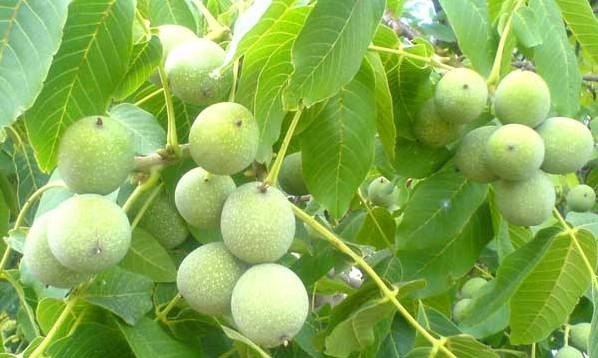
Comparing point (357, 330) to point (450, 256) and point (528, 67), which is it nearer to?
point (450, 256)

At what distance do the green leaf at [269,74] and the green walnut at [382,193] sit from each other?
3.25 feet

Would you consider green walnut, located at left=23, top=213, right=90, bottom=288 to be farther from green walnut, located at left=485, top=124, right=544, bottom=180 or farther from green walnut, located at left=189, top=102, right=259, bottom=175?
green walnut, located at left=485, top=124, right=544, bottom=180

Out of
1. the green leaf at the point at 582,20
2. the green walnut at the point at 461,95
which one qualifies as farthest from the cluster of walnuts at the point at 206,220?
the green leaf at the point at 582,20

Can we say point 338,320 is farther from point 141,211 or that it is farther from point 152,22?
point 152,22

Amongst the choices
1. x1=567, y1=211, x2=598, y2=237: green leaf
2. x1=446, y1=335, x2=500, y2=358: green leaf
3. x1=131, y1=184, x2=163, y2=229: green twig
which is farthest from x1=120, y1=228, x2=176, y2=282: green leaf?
x1=567, y1=211, x2=598, y2=237: green leaf

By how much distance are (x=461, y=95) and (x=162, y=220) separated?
0.58 meters

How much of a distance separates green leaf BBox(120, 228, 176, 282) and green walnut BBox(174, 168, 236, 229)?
15cm

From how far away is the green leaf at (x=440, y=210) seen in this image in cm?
164

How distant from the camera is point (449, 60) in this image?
1576 mm

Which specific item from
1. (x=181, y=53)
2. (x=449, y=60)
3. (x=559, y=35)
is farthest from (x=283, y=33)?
(x=559, y=35)

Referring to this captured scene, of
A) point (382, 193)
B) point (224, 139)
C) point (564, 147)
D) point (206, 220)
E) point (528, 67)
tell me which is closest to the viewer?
point (224, 139)

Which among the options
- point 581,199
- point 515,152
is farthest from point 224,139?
point 581,199

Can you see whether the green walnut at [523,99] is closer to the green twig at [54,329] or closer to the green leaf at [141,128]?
the green leaf at [141,128]

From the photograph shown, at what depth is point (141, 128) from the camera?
1312 millimetres
